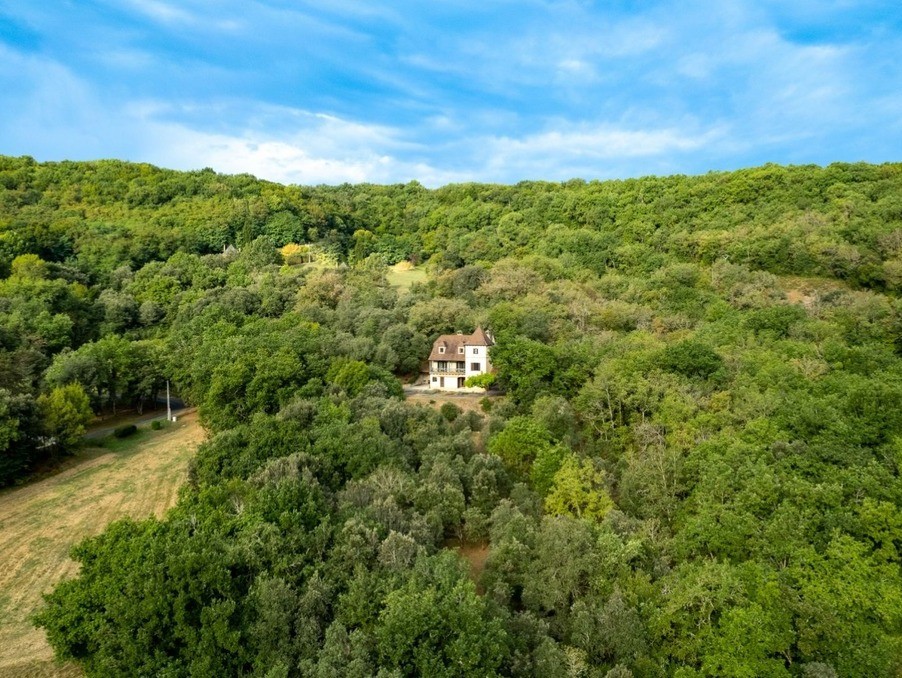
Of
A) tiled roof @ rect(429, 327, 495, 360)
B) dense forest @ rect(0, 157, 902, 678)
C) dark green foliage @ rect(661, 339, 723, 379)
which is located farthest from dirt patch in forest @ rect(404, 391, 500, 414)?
dark green foliage @ rect(661, 339, 723, 379)

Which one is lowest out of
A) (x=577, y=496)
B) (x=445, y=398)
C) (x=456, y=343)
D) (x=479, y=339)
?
(x=577, y=496)

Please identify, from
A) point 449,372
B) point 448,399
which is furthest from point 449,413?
point 449,372

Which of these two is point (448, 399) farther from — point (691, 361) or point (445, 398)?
point (691, 361)

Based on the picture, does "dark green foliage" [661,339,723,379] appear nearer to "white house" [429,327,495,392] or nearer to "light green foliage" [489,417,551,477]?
"light green foliage" [489,417,551,477]

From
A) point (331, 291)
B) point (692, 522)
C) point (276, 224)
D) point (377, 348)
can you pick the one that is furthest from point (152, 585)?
point (276, 224)

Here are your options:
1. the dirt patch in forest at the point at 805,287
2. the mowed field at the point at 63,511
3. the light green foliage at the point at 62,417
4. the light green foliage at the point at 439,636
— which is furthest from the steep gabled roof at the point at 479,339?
the dirt patch in forest at the point at 805,287

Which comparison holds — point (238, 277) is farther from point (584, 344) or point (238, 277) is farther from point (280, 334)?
point (584, 344)

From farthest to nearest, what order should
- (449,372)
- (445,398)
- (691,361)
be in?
(449,372)
(445,398)
(691,361)
